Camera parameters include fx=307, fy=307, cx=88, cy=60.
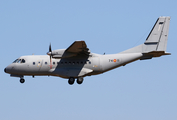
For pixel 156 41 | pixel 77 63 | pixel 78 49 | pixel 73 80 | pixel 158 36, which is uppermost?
pixel 158 36

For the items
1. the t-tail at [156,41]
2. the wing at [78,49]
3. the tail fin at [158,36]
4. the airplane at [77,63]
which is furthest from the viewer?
the tail fin at [158,36]

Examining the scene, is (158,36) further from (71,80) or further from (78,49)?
(71,80)

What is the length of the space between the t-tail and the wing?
14.9 feet

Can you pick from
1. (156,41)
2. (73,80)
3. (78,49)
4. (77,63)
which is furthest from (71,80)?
(156,41)

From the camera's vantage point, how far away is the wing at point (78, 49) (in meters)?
25.7

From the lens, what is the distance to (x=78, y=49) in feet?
88.7

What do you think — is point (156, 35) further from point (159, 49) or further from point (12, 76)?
point (12, 76)

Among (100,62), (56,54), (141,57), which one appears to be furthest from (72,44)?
(141,57)

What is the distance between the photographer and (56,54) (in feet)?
89.4

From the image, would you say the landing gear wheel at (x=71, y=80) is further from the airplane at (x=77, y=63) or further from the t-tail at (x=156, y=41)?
the t-tail at (x=156, y=41)

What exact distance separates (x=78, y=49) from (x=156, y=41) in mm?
8059

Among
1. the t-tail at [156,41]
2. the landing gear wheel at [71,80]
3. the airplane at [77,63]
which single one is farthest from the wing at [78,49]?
the t-tail at [156,41]

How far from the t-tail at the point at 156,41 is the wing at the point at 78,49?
4552mm

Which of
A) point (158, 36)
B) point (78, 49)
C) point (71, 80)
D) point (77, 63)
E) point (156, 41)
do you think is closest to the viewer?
point (78, 49)
